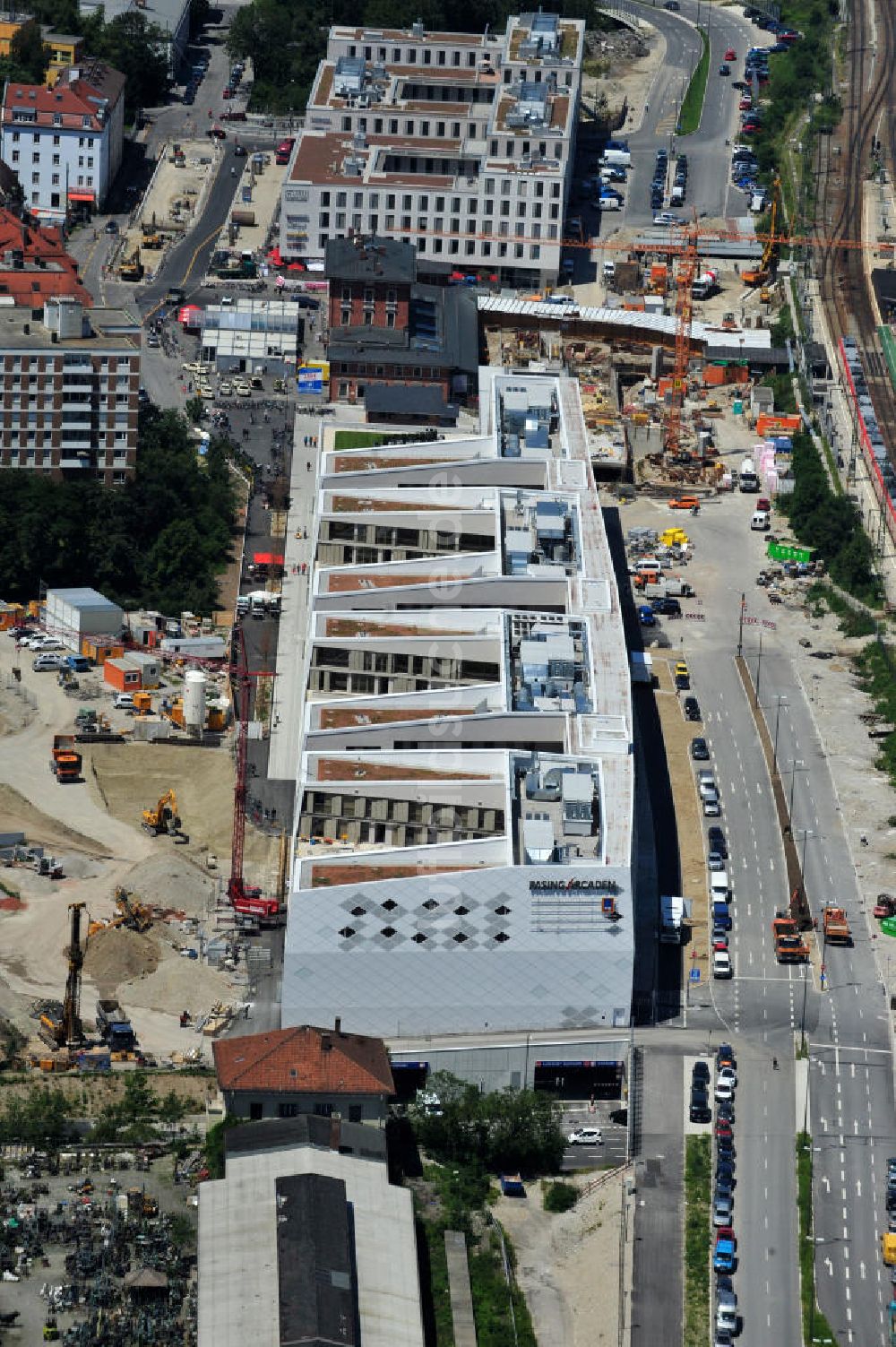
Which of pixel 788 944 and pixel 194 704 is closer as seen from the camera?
pixel 788 944

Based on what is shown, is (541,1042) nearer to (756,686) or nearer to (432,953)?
(432,953)

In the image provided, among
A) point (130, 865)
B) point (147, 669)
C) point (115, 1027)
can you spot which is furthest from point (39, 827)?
point (115, 1027)

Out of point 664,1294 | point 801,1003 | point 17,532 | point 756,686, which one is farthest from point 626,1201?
point 17,532

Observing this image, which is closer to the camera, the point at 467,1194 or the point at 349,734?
the point at 467,1194

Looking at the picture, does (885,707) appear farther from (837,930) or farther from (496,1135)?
(496,1135)

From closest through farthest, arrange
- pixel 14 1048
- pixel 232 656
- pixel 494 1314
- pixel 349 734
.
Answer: pixel 494 1314 → pixel 14 1048 → pixel 349 734 → pixel 232 656
